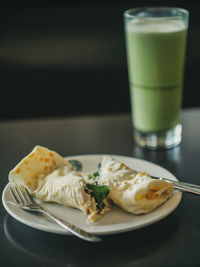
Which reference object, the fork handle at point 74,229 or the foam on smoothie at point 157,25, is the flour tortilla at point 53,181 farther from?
the foam on smoothie at point 157,25

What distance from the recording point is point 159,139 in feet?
4.48

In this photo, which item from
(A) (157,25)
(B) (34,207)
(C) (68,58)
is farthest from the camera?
(C) (68,58)

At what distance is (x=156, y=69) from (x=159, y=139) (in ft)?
0.68

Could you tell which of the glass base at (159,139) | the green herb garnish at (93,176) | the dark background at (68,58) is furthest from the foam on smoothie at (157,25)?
the dark background at (68,58)

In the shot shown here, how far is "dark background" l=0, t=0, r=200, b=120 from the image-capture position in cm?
241

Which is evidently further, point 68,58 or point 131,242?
point 68,58

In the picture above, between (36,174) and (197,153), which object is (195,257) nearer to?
(36,174)

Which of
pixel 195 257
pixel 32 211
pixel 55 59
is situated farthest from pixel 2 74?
pixel 195 257

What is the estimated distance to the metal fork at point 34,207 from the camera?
30.7 inches

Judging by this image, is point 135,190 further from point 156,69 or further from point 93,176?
point 156,69

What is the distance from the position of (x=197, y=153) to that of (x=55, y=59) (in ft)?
4.37

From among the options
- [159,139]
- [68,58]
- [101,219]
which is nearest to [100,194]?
[101,219]

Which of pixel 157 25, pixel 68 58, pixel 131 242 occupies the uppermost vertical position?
pixel 157 25

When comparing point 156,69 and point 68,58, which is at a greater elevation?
point 156,69
